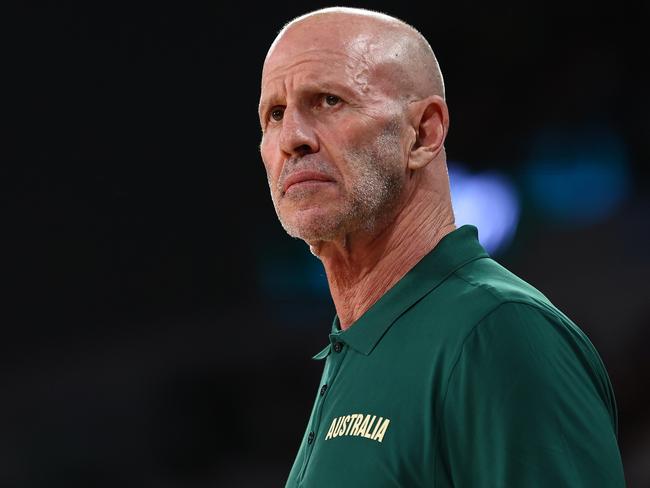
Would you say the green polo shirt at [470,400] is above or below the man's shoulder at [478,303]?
below

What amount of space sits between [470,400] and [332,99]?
58 centimetres

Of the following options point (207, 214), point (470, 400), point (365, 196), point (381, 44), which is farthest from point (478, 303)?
point (207, 214)

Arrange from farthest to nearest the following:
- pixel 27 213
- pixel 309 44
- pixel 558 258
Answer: pixel 27 213, pixel 558 258, pixel 309 44

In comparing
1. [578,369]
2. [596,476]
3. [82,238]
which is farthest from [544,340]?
[82,238]

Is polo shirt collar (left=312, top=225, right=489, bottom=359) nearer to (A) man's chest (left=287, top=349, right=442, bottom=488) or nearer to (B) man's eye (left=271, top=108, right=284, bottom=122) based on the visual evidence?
(A) man's chest (left=287, top=349, right=442, bottom=488)

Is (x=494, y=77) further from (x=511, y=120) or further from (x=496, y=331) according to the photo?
(x=496, y=331)

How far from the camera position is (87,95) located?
151 inches

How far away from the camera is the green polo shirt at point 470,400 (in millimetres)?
1151

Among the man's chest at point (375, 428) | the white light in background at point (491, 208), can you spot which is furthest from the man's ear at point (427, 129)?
the white light in background at point (491, 208)

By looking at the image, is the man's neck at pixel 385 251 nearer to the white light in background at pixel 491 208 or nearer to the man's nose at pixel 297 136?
the man's nose at pixel 297 136

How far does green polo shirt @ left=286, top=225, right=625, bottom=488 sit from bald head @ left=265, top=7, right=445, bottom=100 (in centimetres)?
34

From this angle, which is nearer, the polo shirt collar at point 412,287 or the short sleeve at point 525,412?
the short sleeve at point 525,412

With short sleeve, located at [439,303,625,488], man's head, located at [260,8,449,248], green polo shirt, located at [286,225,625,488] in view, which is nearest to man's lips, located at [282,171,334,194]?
man's head, located at [260,8,449,248]

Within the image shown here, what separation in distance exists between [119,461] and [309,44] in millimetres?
2427
